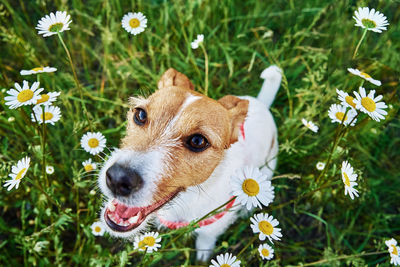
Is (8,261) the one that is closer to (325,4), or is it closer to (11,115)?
(11,115)

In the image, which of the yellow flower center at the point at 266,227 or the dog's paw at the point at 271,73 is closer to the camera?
the yellow flower center at the point at 266,227

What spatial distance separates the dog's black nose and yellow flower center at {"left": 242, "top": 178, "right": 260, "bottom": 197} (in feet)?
2.15

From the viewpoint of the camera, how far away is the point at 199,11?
4.06 m

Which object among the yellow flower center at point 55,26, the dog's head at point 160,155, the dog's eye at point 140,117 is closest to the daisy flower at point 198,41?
the dog's head at point 160,155

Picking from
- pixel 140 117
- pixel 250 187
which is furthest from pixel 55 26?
pixel 250 187

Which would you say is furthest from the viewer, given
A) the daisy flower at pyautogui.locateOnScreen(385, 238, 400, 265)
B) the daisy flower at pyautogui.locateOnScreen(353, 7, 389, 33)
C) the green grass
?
the green grass

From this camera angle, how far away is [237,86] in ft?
13.4

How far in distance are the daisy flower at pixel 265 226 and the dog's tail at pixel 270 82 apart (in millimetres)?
1788

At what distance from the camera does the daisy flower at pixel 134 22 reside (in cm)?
254

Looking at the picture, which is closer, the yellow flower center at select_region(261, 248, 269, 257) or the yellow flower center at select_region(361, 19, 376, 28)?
the yellow flower center at select_region(261, 248, 269, 257)

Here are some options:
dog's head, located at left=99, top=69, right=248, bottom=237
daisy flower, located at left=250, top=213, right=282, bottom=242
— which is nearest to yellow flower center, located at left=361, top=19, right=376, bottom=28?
dog's head, located at left=99, top=69, right=248, bottom=237

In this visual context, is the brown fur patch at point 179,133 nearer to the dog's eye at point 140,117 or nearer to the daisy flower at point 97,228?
the dog's eye at point 140,117

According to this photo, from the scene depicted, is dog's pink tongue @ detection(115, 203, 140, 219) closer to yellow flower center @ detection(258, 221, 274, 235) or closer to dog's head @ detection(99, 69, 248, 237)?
dog's head @ detection(99, 69, 248, 237)

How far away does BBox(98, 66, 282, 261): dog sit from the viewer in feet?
6.24
